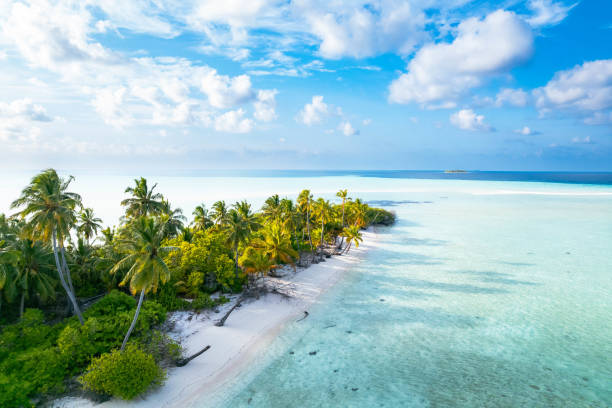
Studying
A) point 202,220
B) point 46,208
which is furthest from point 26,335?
point 202,220

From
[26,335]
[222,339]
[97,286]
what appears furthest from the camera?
[97,286]

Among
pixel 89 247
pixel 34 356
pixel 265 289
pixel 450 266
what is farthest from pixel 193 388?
pixel 450 266

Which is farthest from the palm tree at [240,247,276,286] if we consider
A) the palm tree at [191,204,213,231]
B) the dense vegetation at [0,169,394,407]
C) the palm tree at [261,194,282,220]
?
the palm tree at [191,204,213,231]

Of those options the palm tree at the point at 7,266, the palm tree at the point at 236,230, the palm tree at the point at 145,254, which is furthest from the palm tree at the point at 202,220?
the palm tree at the point at 145,254

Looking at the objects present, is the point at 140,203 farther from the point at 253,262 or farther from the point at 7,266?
the point at 253,262

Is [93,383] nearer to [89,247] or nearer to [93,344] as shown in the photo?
[93,344]

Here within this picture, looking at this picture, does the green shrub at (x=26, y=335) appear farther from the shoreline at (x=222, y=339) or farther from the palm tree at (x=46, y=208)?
the palm tree at (x=46, y=208)
